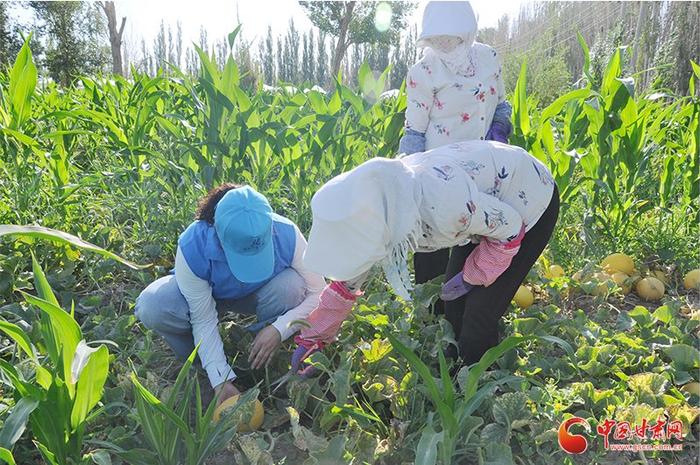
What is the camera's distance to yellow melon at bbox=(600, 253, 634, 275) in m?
2.49

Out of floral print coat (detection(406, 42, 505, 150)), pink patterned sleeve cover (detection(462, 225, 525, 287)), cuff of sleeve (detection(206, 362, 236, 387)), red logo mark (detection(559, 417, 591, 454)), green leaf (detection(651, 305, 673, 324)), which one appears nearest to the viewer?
red logo mark (detection(559, 417, 591, 454))

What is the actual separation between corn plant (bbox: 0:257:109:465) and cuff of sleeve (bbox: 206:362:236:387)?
376 millimetres

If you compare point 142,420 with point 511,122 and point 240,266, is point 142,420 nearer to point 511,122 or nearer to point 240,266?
point 240,266

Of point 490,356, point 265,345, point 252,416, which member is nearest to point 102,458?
point 252,416

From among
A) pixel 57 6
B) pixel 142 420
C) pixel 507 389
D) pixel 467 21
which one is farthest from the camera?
pixel 57 6

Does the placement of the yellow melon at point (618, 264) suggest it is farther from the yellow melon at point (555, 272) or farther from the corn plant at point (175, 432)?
the corn plant at point (175, 432)

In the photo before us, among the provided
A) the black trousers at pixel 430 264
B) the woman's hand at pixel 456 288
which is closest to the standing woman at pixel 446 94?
the black trousers at pixel 430 264

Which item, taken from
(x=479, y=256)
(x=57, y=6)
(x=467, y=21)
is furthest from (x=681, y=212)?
(x=57, y=6)

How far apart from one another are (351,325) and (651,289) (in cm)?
135

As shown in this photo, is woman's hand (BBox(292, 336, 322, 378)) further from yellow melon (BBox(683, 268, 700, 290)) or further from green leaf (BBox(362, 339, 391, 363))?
yellow melon (BBox(683, 268, 700, 290))

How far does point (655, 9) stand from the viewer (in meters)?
8.02

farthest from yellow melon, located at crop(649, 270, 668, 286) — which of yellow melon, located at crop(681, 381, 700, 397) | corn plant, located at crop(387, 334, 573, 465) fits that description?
corn plant, located at crop(387, 334, 573, 465)

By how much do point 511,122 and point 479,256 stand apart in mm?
1148

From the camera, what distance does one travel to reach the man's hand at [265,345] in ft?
5.51
